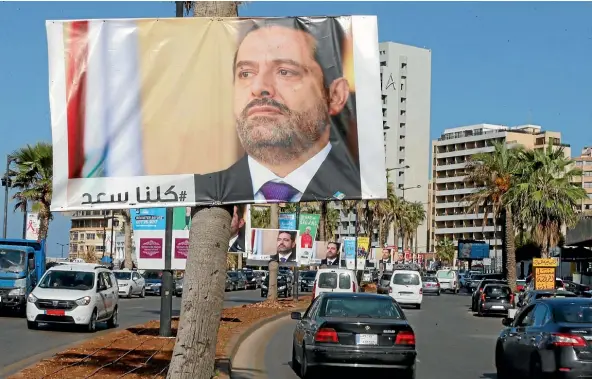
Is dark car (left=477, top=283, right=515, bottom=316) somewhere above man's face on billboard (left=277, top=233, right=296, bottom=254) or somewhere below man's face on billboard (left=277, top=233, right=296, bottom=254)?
below

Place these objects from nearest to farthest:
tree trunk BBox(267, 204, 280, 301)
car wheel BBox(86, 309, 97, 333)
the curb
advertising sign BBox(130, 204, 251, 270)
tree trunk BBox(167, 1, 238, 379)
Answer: tree trunk BBox(167, 1, 238, 379) → the curb → advertising sign BBox(130, 204, 251, 270) → car wheel BBox(86, 309, 97, 333) → tree trunk BBox(267, 204, 280, 301)

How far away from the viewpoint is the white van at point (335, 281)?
36219 millimetres

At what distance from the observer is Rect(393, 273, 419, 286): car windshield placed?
47531 millimetres

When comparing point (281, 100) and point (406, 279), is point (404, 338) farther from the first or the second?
point (406, 279)

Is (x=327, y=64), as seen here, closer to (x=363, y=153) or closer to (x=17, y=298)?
(x=363, y=153)

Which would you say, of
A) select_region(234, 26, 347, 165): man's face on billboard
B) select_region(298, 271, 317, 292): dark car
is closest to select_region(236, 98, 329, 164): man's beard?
select_region(234, 26, 347, 165): man's face on billboard

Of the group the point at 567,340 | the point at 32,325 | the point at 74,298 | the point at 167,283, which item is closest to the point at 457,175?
the point at 32,325

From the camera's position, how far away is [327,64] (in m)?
9.41

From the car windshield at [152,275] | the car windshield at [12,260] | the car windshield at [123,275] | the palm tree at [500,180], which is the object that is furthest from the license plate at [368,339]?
the car windshield at [152,275]

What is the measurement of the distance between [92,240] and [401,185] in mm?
58295

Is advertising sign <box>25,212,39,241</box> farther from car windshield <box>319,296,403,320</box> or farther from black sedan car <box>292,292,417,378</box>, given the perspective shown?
black sedan car <box>292,292,417,378</box>

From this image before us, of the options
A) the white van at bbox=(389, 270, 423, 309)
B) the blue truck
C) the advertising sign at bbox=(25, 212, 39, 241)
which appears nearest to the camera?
the blue truck

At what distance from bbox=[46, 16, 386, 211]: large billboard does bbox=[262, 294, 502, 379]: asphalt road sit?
6888 millimetres

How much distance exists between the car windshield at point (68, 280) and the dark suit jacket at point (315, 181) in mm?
17819
